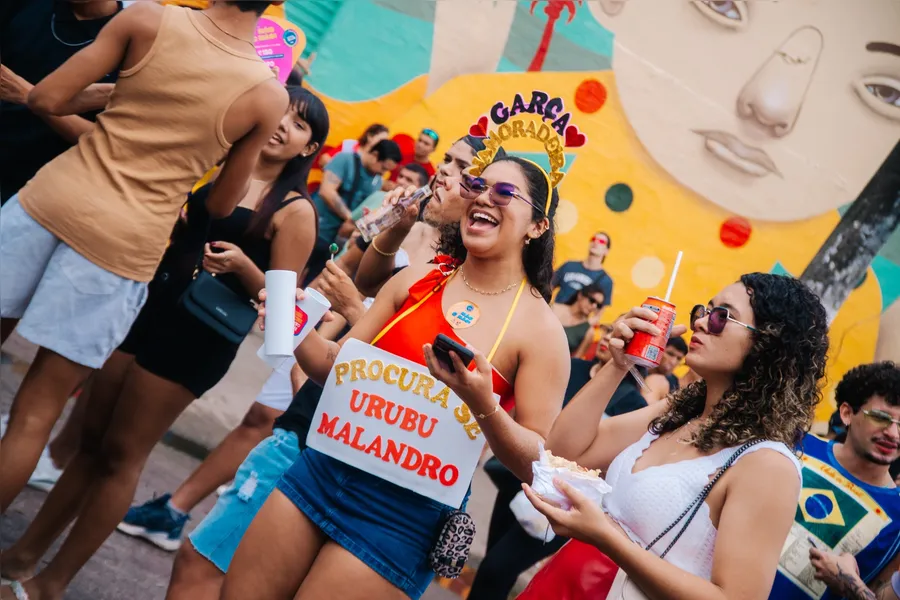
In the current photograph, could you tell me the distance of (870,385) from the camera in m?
3.74

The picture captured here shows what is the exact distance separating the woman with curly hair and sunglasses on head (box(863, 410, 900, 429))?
1365 millimetres

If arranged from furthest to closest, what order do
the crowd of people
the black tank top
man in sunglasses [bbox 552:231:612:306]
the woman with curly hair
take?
man in sunglasses [bbox 552:231:612:306] → the black tank top → the crowd of people → the woman with curly hair

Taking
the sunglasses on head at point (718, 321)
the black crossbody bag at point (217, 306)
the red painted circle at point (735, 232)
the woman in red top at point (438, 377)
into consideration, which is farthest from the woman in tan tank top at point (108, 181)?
the red painted circle at point (735, 232)

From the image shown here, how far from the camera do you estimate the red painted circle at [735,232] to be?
8.41 metres

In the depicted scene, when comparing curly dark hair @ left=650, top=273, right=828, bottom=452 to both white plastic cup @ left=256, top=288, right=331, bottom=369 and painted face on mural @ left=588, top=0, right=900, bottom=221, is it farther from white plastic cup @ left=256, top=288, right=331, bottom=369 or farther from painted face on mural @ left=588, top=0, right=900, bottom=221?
painted face on mural @ left=588, top=0, right=900, bottom=221

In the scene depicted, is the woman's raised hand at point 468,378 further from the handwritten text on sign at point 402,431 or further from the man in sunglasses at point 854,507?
the man in sunglasses at point 854,507

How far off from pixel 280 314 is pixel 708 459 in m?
1.20

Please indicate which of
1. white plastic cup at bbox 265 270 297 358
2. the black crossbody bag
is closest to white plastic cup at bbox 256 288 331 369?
white plastic cup at bbox 265 270 297 358

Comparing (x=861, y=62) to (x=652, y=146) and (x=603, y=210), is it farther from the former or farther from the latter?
(x=603, y=210)

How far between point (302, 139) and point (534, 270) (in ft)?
5.05

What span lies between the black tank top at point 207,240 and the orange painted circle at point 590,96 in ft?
17.4

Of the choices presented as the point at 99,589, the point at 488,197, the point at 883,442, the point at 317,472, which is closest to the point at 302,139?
the point at 488,197

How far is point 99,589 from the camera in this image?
361cm

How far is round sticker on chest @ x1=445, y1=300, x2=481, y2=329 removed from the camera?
8.31 ft
